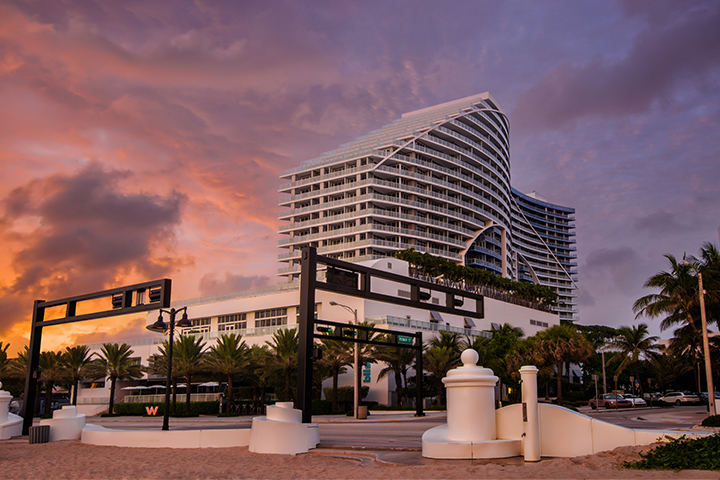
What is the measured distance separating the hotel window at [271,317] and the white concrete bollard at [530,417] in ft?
201

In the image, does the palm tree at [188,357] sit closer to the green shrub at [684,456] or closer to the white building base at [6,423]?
the white building base at [6,423]

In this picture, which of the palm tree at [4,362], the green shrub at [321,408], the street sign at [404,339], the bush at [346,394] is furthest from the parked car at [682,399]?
the palm tree at [4,362]

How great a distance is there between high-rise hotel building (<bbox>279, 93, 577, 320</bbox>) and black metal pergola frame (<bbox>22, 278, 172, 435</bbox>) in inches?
2470

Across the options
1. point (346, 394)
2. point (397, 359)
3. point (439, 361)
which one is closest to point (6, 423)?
point (397, 359)

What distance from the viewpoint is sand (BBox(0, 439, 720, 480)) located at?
9.92 meters

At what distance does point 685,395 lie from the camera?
5678 centimetres

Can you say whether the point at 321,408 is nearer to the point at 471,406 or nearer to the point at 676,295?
the point at 676,295

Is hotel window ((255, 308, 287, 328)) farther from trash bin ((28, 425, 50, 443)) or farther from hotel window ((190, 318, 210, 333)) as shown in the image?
trash bin ((28, 425, 50, 443))

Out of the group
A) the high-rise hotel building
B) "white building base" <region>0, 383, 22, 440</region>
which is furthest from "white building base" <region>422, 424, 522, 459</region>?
the high-rise hotel building

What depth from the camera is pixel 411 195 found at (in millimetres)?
103875

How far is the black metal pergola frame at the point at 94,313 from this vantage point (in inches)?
814

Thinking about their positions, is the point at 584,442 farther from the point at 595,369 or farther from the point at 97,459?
the point at 595,369

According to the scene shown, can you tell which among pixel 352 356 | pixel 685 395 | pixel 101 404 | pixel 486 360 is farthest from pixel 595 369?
pixel 101 404

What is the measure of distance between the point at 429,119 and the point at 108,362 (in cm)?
7891
